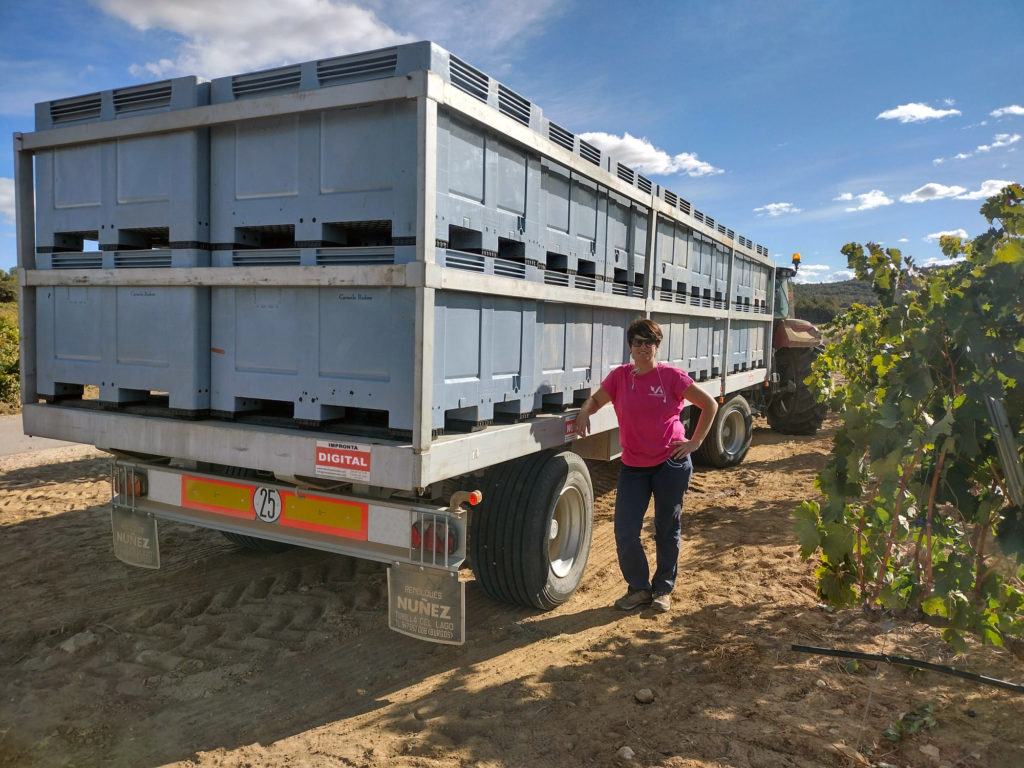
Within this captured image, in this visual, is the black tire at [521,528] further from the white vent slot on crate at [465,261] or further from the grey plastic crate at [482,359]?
the white vent slot on crate at [465,261]

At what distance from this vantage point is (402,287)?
2938mm

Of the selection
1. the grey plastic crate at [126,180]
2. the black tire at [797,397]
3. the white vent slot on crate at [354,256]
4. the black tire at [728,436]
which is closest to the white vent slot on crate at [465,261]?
the white vent slot on crate at [354,256]

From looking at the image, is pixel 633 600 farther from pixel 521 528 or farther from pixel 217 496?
pixel 217 496

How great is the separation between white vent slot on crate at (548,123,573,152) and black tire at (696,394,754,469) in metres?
4.35

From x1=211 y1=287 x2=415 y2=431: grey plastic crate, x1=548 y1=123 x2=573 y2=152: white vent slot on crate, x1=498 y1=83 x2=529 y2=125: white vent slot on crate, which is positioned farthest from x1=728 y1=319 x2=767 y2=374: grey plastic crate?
x1=211 y1=287 x2=415 y2=431: grey plastic crate

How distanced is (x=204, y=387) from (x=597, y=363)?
2.35m

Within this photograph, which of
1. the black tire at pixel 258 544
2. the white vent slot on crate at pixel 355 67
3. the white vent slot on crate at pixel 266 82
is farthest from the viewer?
the black tire at pixel 258 544

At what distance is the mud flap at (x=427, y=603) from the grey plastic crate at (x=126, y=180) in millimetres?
1859

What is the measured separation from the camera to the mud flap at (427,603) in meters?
3.15

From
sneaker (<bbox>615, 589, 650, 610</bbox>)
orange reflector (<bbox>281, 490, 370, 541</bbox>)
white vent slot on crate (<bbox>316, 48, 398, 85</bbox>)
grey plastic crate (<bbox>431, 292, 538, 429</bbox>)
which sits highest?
white vent slot on crate (<bbox>316, 48, 398, 85</bbox>)

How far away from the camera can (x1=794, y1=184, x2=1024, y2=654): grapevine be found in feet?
8.95

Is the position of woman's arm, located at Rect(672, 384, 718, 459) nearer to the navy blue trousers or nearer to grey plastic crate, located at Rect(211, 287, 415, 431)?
the navy blue trousers

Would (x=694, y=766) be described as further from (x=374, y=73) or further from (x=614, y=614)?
(x=374, y=73)

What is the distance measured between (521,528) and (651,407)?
1.06m
